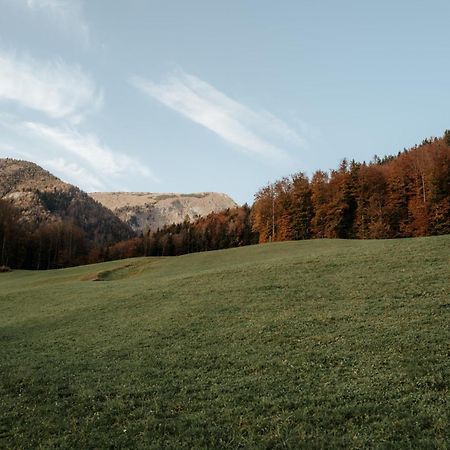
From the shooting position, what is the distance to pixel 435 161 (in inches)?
3551

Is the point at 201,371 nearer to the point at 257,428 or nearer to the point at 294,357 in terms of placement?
the point at 294,357

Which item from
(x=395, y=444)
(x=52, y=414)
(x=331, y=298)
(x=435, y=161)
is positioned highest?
(x=435, y=161)

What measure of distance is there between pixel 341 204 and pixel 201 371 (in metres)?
88.1

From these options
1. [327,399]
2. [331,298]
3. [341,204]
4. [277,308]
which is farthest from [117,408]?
[341,204]

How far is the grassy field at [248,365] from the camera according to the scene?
1209cm

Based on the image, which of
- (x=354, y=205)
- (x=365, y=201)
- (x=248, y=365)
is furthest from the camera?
(x=354, y=205)

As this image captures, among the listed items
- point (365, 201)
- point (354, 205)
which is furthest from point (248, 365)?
point (354, 205)

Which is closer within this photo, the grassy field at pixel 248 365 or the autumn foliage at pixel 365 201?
the grassy field at pixel 248 365

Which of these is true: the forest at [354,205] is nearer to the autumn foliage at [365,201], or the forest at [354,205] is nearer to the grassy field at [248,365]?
the autumn foliage at [365,201]

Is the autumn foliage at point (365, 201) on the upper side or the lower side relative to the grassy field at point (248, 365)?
upper

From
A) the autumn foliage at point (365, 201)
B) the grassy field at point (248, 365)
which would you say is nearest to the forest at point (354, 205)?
the autumn foliage at point (365, 201)

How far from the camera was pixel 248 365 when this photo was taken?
17547mm

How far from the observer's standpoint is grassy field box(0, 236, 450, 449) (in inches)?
476

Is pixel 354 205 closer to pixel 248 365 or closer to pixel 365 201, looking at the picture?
pixel 365 201
